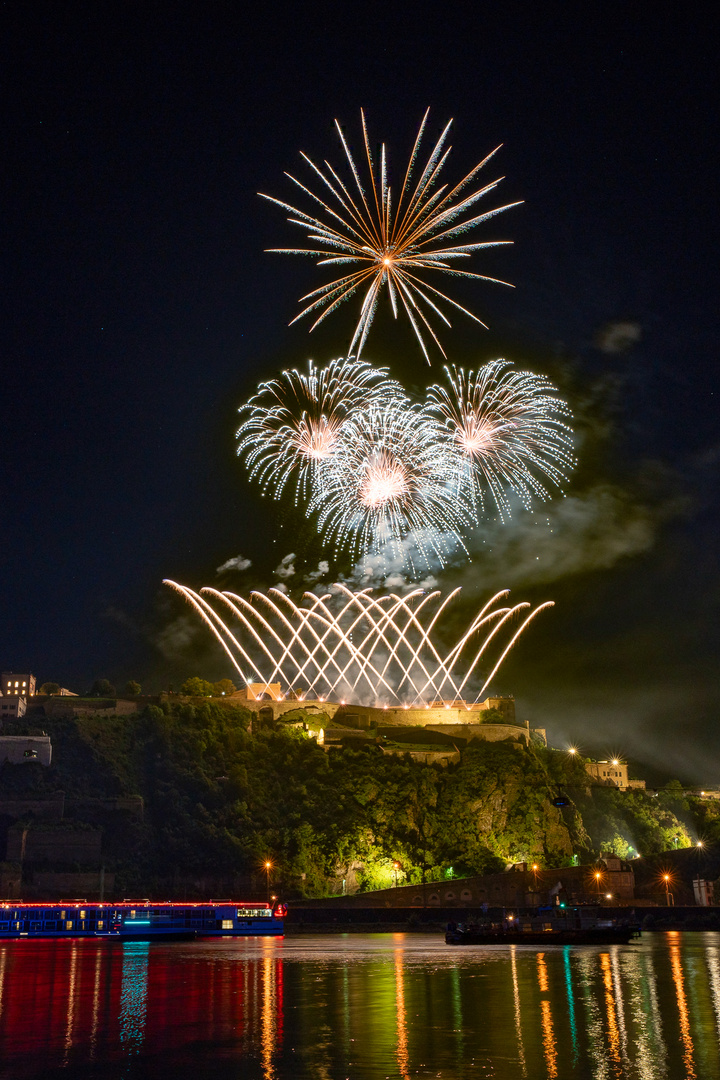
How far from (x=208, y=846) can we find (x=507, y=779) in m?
27.6

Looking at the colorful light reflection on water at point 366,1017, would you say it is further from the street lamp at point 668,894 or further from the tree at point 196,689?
the tree at point 196,689

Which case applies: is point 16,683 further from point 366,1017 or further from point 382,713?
point 366,1017

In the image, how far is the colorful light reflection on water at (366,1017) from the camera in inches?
694

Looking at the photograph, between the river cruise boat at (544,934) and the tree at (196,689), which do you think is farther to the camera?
the tree at (196,689)

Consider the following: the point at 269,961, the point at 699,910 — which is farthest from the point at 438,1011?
the point at 699,910

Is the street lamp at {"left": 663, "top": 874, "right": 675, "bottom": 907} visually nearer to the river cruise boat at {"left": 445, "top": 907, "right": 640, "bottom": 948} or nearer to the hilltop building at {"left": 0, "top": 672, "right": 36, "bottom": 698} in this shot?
the river cruise boat at {"left": 445, "top": 907, "right": 640, "bottom": 948}

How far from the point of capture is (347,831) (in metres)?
83.1

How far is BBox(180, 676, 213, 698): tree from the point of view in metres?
99.4

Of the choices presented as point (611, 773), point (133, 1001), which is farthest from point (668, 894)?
point (133, 1001)

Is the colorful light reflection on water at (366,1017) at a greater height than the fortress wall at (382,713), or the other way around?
the fortress wall at (382,713)

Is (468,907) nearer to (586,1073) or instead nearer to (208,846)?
(208,846)

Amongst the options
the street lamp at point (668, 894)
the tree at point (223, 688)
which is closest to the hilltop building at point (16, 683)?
the tree at point (223, 688)

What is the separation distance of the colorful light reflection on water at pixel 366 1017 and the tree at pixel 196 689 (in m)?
56.3

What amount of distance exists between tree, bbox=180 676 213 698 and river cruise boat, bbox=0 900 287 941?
34.5m
